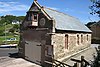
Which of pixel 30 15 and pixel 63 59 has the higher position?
pixel 30 15

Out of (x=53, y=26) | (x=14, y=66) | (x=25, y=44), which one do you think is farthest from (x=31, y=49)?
(x=53, y=26)

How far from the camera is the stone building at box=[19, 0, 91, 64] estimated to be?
1803cm

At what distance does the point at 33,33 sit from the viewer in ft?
67.3

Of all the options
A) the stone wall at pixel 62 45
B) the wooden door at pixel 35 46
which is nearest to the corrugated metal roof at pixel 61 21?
the stone wall at pixel 62 45

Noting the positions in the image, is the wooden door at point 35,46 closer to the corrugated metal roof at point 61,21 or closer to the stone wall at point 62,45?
the stone wall at point 62,45

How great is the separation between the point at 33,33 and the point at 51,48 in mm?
3657

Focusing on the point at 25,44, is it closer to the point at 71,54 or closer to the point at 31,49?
the point at 31,49

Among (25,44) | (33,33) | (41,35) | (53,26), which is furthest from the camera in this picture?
(25,44)

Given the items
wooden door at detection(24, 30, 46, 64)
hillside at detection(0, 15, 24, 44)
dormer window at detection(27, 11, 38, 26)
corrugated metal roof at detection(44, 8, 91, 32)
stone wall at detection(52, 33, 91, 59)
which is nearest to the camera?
stone wall at detection(52, 33, 91, 59)

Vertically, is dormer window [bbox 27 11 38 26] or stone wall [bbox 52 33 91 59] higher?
dormer window [bbox 27 11 38 26]

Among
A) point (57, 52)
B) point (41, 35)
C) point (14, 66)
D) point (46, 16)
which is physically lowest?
point (14, 66)

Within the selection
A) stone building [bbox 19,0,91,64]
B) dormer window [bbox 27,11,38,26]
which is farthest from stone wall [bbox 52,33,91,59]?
dormer window [bbox 27,11,38,26]

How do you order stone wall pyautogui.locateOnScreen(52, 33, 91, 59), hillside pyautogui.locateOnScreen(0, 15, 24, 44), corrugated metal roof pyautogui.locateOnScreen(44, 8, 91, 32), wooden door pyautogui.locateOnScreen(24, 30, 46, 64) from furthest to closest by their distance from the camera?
hillside pyautogui.locateOnScreen(0, 15, 24, 44) < corrugated metal roof pyautogui.locateOnScreen(44, 8, 91, 32) < wooden door pyautogui.locateOnScreen(24, 30, 46, 64) < stone wall pyautogui.locateOnScreen(52, 33, 91, 59)

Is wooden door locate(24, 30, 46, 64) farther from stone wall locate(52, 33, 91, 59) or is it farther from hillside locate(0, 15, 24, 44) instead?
hillside locate(0, 15, 24, 44)
